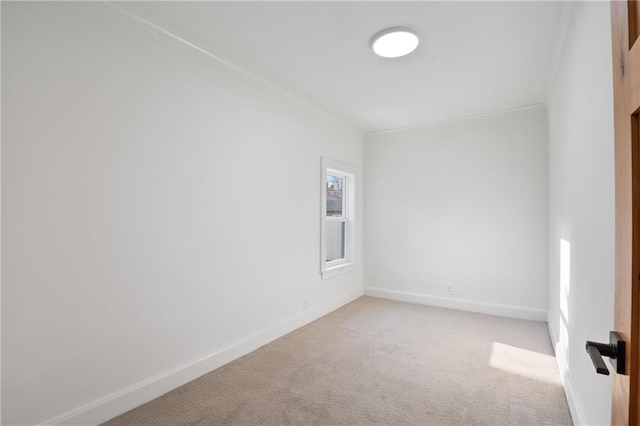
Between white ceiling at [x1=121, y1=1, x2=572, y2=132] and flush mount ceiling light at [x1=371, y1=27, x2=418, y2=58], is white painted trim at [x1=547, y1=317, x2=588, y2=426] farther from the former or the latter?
flush mount ceiling light at [x1=371, y1=27, x2=418, y2=58]

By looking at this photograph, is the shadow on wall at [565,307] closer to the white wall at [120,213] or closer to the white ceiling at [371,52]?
the white ceiling at [371,52]

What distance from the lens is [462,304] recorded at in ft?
13.9

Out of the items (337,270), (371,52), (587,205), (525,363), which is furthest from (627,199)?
(337,270)

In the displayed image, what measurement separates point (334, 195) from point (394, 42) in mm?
2551

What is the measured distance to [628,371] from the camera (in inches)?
25.7

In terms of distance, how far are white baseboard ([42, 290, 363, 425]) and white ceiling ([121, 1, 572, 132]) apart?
2488 mm

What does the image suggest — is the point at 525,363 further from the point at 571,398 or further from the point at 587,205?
the point at 587,205

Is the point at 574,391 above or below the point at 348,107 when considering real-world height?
below

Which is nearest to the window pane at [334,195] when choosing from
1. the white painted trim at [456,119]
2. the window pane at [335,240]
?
the window pane at [335,240]

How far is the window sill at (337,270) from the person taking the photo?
401cm

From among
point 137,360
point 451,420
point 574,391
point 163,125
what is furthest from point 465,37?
point 137,360

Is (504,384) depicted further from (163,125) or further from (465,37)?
(163,125)

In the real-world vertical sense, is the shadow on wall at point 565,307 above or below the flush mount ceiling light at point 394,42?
below

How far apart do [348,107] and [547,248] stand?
2926mm
